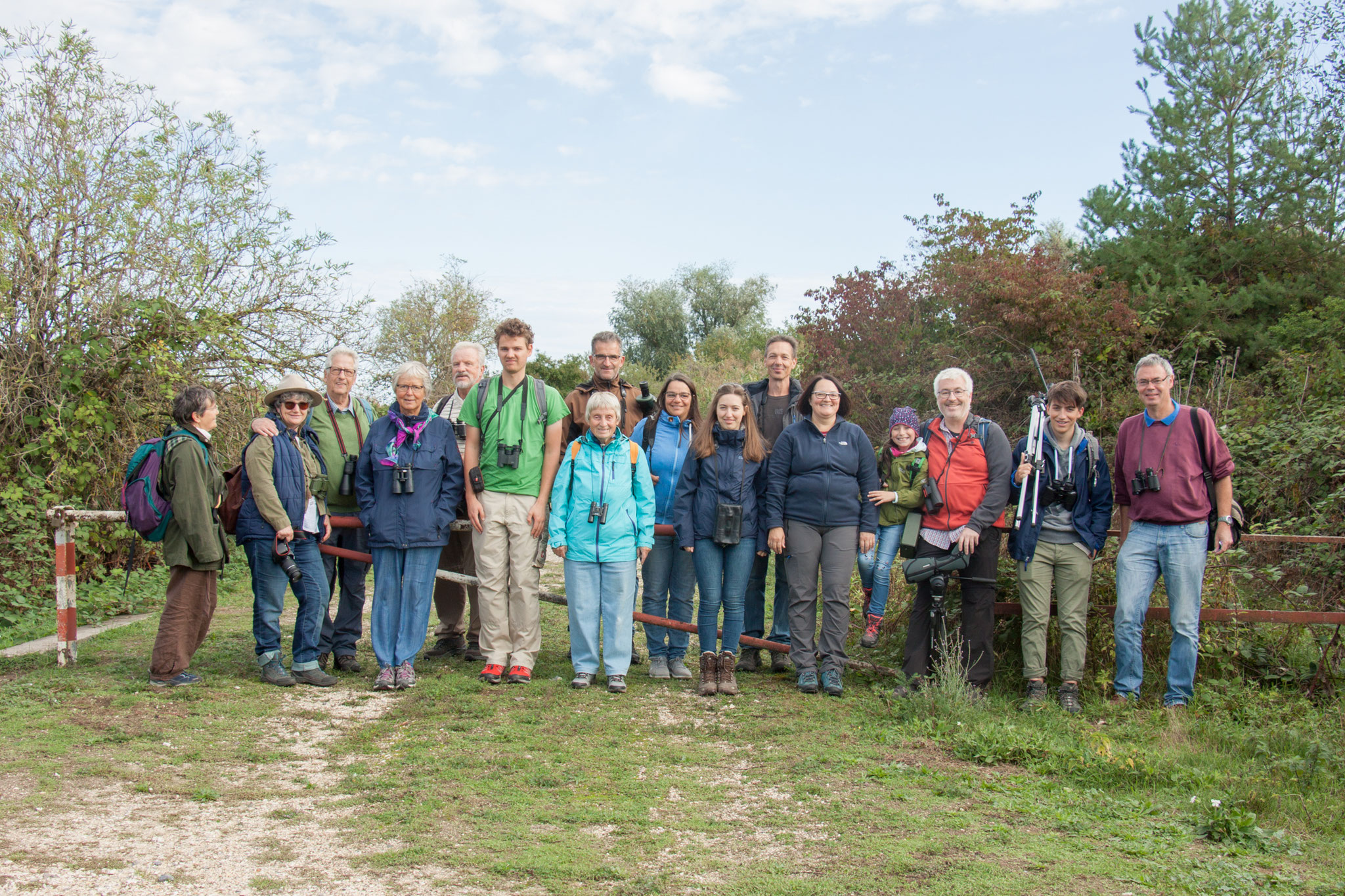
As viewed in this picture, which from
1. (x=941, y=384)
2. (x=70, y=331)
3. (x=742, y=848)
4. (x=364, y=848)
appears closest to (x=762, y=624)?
(x=941, y=384)

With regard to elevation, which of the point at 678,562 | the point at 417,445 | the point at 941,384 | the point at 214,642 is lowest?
the point at 214,642

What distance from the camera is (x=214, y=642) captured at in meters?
7.44

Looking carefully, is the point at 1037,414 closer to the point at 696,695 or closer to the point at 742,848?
the point at 696,695

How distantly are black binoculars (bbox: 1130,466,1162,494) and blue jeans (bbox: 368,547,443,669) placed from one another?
4.44m

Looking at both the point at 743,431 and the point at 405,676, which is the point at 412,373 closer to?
the point at 405,676

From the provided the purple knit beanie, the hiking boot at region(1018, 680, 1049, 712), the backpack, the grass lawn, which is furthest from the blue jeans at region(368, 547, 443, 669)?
the hiking boot at region(1018, 680, 1049, 712)

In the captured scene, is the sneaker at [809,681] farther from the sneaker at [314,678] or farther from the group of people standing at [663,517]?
the sneaker at [314,678]

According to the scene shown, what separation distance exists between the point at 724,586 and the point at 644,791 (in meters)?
2.20

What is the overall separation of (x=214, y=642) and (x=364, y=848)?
445 cm

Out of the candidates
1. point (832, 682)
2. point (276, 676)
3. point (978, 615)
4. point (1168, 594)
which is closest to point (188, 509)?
point (276, 676)

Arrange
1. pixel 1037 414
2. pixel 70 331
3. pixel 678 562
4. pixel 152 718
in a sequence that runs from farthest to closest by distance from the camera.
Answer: pixel 70 331 → pixel 678 562 → pixel 1037 414 → pixel 152 718

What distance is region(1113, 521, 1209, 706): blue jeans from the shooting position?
226 inches

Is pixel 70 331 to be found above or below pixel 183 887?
above

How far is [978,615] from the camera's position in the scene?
6.14 metres
